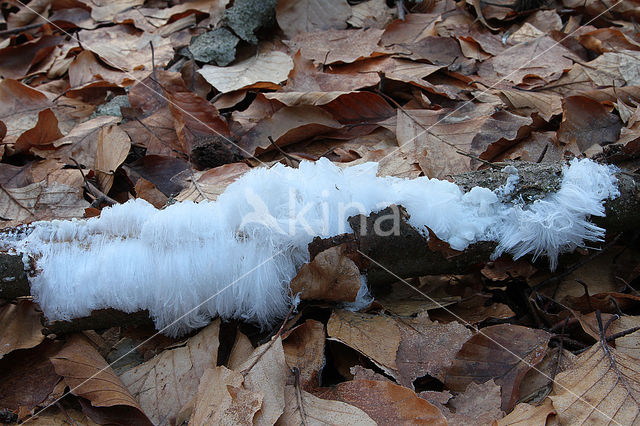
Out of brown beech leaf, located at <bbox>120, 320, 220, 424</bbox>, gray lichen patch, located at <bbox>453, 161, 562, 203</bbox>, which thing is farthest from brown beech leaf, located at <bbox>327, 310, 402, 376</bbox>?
gray lichen patch, located at <bbox>453, 161, 562, 203</bbox>

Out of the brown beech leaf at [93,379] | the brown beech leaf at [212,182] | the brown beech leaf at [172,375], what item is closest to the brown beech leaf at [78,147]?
the brown beech leaf at [212,182]

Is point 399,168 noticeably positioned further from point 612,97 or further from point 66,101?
point 66,101

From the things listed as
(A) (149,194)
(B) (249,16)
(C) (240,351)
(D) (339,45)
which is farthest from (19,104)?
(C) (240,351)

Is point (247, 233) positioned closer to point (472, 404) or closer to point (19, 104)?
point (472, 404)

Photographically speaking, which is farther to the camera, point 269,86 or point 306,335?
point 269,86

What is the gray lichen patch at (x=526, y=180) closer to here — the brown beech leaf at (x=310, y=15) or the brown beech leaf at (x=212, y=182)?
the brown beech leaf at (x=212, y=182)

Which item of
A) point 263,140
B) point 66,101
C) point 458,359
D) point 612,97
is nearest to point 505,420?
point 458,359
